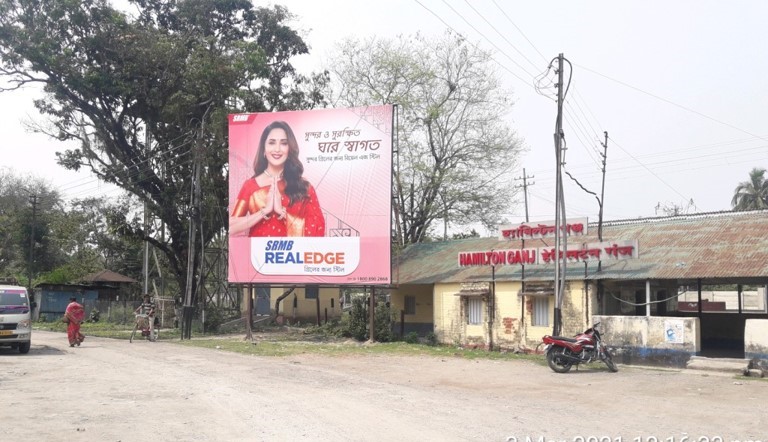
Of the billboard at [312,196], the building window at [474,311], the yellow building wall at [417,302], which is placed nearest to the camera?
the building window at [474,311]

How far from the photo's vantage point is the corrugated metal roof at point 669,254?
1953 centimetres

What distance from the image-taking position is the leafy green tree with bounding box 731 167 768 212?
194ft

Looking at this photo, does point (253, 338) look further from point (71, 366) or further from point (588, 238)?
point (588, 238)

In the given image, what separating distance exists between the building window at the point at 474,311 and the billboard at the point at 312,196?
321 centimetres

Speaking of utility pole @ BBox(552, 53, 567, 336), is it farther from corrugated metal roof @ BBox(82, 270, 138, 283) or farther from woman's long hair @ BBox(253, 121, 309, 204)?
corrugated metal roof @ BBox(82, 270, 138, 283)

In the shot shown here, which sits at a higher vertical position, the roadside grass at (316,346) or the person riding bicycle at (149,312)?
the person riding bicycle at (149,312)

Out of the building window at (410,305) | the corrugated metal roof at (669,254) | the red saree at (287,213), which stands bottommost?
the building window at (410,305)

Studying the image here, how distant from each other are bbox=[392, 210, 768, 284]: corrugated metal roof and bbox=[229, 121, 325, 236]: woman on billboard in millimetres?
4597

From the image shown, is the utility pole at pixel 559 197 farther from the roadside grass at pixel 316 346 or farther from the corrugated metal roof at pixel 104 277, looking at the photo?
the corrugated metal roof at pixel 104 277

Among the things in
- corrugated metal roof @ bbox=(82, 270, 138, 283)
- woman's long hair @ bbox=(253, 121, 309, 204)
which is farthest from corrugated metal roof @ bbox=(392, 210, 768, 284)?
corrugated metal roof @ bbox=(82, 270, 138, 283)

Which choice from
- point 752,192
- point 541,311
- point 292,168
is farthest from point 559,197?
point 752,192

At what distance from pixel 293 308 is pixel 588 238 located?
68.2 feet

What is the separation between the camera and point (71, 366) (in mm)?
17188

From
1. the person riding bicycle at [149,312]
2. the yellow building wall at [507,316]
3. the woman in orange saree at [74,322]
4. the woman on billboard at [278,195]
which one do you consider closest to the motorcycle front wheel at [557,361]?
the yellow building wall at [507,316]
